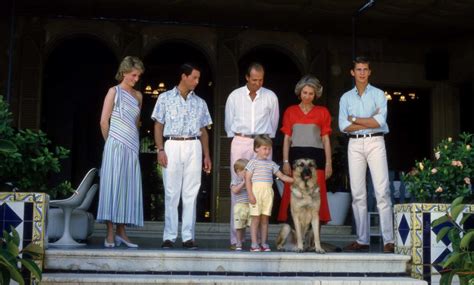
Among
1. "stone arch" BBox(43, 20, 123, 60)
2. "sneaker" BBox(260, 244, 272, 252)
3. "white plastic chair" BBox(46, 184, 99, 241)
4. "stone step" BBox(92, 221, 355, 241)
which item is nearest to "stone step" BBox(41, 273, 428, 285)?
"sneaker" BBox(260, 244, 272, 252)

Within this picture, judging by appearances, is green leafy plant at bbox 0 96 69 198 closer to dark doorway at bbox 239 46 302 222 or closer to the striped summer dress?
the striped summer dress

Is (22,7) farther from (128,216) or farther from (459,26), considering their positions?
(459,26)

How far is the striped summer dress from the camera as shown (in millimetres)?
6352

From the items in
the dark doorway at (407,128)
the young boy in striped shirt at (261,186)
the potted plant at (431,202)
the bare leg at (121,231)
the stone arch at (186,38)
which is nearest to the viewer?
the potted plant at (431,202)

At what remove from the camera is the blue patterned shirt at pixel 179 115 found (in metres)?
6.57

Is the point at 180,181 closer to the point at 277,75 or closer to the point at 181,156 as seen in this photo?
the point at 181,156

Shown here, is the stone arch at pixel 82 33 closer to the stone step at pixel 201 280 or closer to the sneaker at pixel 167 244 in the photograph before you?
the sneaker at pixel 167 244

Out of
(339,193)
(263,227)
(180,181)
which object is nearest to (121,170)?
(180,181)

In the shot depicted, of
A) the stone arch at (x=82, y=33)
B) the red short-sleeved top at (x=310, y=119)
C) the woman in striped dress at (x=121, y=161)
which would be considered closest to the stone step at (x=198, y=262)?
the woman in striped dress at (x=121, y=161)

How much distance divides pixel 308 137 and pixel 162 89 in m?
6.90

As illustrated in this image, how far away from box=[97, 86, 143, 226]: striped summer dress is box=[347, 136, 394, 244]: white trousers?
1.99 meters

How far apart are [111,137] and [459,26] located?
273 inches

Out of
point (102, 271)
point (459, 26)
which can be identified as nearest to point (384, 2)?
point (459, 26)

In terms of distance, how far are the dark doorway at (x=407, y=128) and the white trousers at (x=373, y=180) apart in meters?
6.18
